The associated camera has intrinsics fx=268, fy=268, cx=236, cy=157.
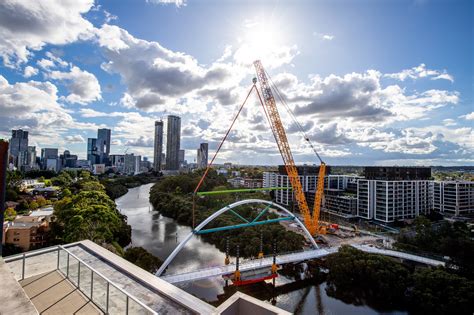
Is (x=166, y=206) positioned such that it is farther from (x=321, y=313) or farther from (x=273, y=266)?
(x=321, y=313)

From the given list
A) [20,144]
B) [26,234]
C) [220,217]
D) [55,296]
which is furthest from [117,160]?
[55,296]

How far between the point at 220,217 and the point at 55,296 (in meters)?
28.7

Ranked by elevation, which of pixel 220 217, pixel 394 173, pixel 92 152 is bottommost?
pixel 220 217

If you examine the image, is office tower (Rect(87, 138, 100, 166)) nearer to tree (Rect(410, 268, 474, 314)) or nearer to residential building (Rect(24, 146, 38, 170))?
residential building (Rect(24, 146, 38, 170))

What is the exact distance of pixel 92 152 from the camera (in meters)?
148

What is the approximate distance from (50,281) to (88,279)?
1.00m

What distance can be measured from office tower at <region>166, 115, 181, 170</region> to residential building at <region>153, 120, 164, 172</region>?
630 centimetres

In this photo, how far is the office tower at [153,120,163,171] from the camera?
12888 centimetres

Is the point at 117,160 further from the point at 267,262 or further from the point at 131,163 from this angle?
the point at 267,262

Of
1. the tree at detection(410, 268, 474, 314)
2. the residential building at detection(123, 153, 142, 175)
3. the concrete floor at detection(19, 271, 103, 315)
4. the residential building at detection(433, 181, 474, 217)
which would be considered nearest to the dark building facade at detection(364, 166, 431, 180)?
the residential building at detection(433, 181, 474, 217)

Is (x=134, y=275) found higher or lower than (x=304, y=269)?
higher

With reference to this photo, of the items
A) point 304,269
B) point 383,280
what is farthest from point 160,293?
point 304,269

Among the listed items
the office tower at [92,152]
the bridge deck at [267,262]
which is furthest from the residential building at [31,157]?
the bridge deck at [267,262]

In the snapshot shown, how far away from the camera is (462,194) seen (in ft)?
138
